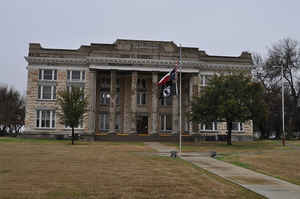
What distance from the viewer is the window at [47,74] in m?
50.0

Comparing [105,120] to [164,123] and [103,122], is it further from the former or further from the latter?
[164,123]

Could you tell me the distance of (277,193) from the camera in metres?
10.7

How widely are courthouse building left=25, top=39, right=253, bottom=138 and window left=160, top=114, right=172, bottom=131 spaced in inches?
0.6

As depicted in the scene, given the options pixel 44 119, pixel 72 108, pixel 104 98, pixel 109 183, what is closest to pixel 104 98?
pixel 104 98

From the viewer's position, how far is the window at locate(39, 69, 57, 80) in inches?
1970

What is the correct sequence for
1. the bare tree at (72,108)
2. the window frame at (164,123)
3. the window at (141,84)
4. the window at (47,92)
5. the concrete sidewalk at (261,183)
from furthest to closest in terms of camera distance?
1. the window at (141,84)
2. the window frame at (164,123)
3. the window at (47,92)
4. the bare tree at (72,108)
5. the concrete sidewalk at (261,183)

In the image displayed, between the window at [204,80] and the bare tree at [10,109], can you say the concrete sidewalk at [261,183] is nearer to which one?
the window at [204,80]

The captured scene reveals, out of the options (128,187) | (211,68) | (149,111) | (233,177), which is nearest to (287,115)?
(211,68)

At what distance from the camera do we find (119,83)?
2084 inches

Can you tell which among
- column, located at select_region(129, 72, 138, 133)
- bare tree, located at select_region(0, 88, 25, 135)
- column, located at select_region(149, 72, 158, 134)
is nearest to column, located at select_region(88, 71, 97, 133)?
column, located at select_region(129, 72, 138, 133)

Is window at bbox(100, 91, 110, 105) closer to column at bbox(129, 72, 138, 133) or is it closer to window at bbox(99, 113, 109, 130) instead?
window at bbox(99, 113, 109, 130)

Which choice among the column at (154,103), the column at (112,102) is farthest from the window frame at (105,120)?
the column at (154,103)

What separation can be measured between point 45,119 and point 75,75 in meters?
7.90

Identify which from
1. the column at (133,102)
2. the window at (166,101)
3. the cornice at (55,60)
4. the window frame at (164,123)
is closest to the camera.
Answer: the column at (133,102)
